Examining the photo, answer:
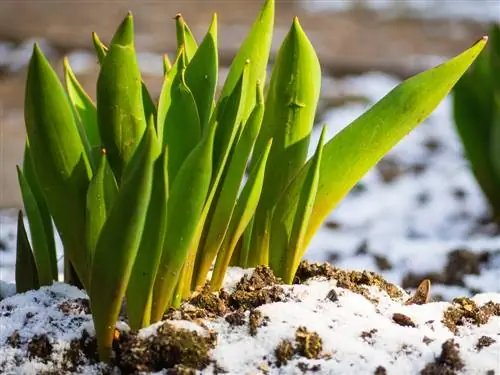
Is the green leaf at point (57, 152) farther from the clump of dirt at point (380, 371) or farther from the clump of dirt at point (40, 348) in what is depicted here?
the clump of dirt at point (380, 371)

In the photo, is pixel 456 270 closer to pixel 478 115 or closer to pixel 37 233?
pixel 478 115

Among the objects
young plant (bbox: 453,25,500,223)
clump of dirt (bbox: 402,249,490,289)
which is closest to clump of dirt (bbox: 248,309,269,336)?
clump of dirt (bbox: 402,249,490,289)

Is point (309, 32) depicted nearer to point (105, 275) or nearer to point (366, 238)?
point (366, 238)

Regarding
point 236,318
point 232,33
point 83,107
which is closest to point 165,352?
point 236,318

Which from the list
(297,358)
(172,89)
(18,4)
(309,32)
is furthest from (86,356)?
(18,4)

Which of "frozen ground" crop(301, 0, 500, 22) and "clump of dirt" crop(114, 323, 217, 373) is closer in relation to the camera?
"clump of dirt" crop(114, 323, 217, 373)

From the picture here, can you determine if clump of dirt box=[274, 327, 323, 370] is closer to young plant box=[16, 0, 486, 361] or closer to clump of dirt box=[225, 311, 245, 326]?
clump of dirt box=[225, 311, 245, 326]

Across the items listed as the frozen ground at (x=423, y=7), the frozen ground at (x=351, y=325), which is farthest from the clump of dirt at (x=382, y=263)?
the frozen ground at (x=423, y=7)
